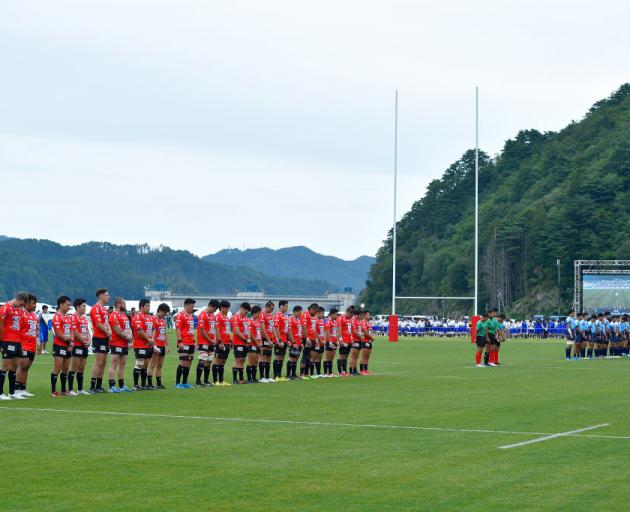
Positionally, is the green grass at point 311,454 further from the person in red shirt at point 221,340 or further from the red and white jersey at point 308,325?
the red and white jersey at point 308,325

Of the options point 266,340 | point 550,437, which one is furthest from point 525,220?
point 550,437

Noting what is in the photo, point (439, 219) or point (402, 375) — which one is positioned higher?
point (439, 219)

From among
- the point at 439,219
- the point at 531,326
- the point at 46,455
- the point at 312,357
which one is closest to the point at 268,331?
the point at 312,357

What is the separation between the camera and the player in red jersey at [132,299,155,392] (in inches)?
977

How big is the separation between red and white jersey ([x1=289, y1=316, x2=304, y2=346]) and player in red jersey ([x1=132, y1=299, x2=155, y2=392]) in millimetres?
5904

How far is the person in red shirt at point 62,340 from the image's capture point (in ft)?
74.9

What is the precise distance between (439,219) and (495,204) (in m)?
16.1

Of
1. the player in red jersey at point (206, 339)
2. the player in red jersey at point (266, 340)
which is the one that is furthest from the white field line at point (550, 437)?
the player in red jersey at point (266, 340)

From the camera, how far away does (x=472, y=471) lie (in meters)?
12.5

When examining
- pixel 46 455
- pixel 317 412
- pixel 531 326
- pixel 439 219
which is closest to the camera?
pixel 46 455

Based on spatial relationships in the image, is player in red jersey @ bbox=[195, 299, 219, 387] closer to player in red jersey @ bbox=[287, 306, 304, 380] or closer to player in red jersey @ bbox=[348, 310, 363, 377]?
player in red jersey @ bbox=[287, 306, 304, 380]

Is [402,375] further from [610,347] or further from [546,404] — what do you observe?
[610,347]

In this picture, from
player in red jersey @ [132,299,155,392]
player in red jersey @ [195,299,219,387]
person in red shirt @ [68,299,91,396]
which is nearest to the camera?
person in red shirt @ [68,299,91,396]

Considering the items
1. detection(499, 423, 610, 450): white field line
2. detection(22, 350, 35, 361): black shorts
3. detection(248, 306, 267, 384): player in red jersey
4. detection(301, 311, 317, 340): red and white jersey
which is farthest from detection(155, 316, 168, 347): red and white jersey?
detection(499, 423, 610, 450): white field line
